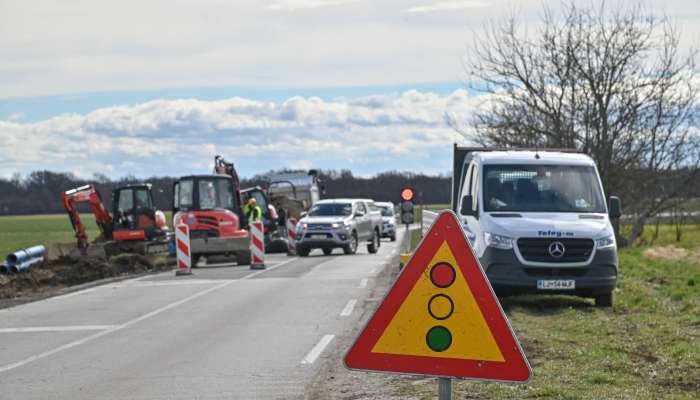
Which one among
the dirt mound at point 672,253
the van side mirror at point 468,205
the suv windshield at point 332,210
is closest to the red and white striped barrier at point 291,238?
the suv windshield at point 332,210

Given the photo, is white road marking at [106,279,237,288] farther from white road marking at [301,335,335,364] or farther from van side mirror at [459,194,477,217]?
white road marking at [301,335,335,364]

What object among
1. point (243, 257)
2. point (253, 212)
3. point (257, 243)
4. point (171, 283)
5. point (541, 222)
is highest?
point (541, 222)

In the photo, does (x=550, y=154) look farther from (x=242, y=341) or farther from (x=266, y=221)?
(x=266, y=221)

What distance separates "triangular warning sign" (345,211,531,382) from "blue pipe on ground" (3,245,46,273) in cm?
2610

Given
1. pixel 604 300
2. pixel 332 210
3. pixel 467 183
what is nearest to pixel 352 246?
pixel 332 210

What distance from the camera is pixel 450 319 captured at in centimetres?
546

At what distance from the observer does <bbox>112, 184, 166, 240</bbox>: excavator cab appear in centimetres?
3628

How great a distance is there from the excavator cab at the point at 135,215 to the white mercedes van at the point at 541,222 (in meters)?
20.6

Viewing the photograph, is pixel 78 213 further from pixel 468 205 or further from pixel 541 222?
pixel 541 222

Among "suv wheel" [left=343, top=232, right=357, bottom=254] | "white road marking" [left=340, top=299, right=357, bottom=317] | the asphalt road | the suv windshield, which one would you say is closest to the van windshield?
"white road marking" [left=340, top=299, right=357, bottom=317]

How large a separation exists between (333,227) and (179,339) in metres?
22.7

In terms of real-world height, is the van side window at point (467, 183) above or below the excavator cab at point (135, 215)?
above

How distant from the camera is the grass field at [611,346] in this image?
8570 millimetres

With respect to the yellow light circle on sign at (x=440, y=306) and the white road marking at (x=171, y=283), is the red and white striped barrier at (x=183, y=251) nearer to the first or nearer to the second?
the white road marking at (x=171, y=283)
